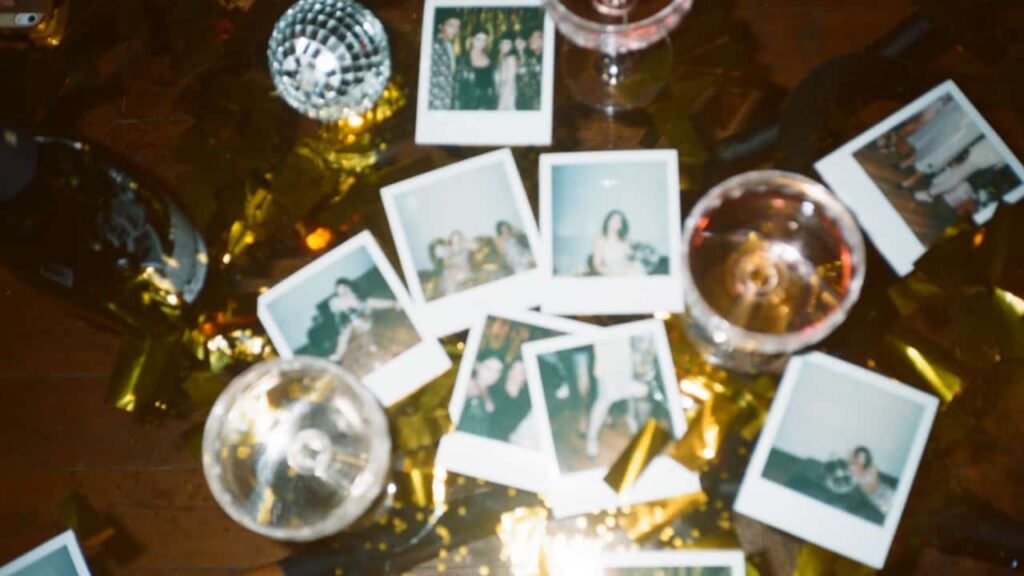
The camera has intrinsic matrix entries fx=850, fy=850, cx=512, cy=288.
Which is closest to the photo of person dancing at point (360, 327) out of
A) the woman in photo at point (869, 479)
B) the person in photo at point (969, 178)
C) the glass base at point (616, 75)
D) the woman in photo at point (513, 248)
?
the woman in photo at point (513, 248)

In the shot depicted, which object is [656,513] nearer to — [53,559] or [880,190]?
[880,190]

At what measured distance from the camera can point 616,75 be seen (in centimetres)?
108

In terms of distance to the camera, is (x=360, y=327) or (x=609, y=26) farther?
(x=360, y=327)

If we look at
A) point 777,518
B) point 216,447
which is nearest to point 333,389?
point 216,447

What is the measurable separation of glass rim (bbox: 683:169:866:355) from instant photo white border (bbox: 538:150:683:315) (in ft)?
0.10

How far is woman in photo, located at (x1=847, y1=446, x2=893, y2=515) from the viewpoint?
98cm

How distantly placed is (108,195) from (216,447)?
12.9 inches

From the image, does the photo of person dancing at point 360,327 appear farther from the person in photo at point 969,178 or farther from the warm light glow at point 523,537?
the person in photo at point 969,178

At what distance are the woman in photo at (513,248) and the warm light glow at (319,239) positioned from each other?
0.22 meters

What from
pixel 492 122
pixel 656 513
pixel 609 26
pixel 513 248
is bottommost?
pixel 656 513

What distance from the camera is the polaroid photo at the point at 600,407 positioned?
Result: 1.00m

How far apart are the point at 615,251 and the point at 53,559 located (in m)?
0.81

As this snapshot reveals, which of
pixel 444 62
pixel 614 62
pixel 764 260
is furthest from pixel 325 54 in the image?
pixel 764 260

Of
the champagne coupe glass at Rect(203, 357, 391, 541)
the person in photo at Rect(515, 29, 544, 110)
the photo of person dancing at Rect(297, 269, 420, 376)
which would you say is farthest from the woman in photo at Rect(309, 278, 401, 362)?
the person in photo at Rect(515, 29, 544, 110)
